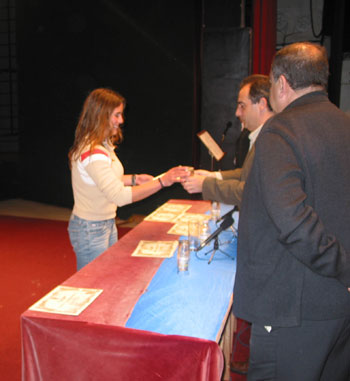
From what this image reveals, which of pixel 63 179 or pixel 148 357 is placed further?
pixel 63 179

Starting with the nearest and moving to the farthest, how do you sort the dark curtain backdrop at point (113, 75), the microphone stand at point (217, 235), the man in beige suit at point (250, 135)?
1. the microphone stand at point (217, 235)
2. the man in beige suit at point (250, 135)
3. the dark curtain backdrop at point (113, 75)

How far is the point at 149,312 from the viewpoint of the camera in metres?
1.41

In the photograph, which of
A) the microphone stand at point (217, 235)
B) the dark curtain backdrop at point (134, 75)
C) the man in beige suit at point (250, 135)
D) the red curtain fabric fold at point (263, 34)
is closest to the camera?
the microphone stand at point (217, 235)

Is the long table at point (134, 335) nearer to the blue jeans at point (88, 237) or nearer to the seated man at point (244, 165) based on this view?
the blue jeans at point (88, 237)

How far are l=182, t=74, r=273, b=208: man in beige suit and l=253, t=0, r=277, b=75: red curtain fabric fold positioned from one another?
6.97 feet

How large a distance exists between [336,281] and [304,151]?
41cm

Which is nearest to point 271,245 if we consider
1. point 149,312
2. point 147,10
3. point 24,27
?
point 149,312

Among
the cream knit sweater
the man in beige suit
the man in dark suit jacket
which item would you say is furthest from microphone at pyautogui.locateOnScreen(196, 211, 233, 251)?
the man in dark suit jacket

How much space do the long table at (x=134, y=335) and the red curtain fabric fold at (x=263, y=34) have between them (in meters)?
3.39

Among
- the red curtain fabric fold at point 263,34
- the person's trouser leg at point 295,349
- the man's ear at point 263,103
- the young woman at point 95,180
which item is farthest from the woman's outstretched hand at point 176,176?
the red curtain fabric fold at point 263,34

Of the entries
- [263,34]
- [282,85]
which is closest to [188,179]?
[282,85]

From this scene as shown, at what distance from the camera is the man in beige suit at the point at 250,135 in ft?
7.49

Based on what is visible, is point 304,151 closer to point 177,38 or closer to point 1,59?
point 177,38

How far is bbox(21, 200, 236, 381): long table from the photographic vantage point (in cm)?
122
